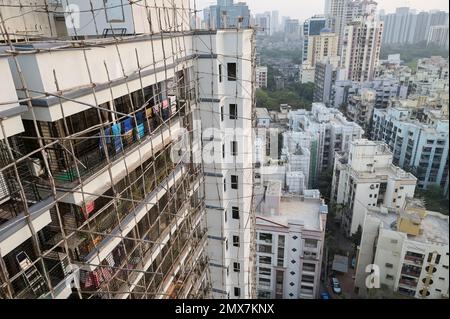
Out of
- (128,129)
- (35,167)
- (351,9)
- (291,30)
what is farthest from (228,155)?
(291,30)

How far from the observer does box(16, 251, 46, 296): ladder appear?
156cm

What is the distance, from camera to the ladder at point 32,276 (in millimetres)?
1565

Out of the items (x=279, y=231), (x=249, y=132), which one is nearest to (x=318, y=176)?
(x=279, y=231)

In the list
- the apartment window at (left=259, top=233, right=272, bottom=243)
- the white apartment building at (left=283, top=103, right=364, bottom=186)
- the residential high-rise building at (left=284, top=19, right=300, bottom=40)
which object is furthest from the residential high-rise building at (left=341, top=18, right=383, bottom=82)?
the residential high-rise building at (left=284, top=19, right=300, bottom=40)

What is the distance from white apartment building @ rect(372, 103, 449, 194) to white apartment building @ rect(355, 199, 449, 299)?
2335 mm

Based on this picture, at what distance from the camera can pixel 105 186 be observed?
174 cm

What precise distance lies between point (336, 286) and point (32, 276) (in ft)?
22.3

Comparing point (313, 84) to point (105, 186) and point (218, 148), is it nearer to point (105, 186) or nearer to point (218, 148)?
point (218, 148)

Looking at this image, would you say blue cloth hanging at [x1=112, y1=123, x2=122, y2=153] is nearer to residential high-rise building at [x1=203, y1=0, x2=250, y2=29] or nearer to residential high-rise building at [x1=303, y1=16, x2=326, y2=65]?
residential high-rise building at [x1=203, y1=0, x2=250, y2=29]

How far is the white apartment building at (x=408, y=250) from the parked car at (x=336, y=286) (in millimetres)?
1210

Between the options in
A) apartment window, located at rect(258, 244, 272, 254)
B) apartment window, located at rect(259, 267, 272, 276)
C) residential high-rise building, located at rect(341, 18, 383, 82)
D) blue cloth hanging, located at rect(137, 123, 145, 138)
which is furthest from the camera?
residential high-rise building, located at rect(341, 18, 383, 82)

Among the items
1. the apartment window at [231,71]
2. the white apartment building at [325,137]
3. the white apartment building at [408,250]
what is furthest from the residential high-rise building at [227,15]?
the white apartment building at [325,137]

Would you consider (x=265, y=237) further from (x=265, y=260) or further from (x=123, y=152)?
(x=123, y=152)

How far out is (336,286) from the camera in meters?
7.13
